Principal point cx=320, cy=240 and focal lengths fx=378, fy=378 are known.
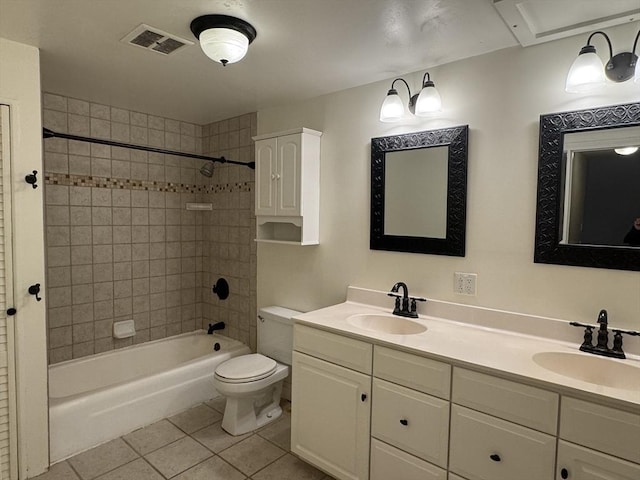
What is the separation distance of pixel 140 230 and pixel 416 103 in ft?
8.14

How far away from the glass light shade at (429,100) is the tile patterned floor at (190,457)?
2.08 metres

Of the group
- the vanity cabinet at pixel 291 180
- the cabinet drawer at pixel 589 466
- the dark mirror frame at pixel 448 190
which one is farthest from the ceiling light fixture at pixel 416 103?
the cabinet drawer at pixel 589 466

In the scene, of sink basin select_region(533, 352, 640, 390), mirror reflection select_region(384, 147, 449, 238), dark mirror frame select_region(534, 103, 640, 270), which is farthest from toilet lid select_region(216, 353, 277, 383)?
Answer: dark mirror frame select_region(534, 103, 640, 270)

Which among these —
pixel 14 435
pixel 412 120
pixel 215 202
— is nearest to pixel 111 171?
pixel 215 202

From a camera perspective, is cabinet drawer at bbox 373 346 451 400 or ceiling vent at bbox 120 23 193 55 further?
ceiling vent at bbox 120 23 193 55

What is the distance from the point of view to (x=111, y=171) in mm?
3070

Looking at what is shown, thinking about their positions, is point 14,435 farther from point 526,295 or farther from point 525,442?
point 526,295

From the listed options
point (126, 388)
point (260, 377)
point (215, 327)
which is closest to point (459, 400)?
point (260, 377)

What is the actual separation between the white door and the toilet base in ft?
3.71

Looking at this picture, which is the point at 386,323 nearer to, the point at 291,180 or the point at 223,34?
the point at 291,180

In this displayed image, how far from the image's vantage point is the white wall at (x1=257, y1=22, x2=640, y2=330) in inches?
67.1

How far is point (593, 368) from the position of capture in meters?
1.57

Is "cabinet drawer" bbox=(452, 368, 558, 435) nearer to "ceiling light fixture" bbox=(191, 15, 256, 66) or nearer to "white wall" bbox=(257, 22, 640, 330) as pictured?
"white wall" bbox=(257, 22, 640, 330)

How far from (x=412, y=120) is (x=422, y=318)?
1.15 metres
